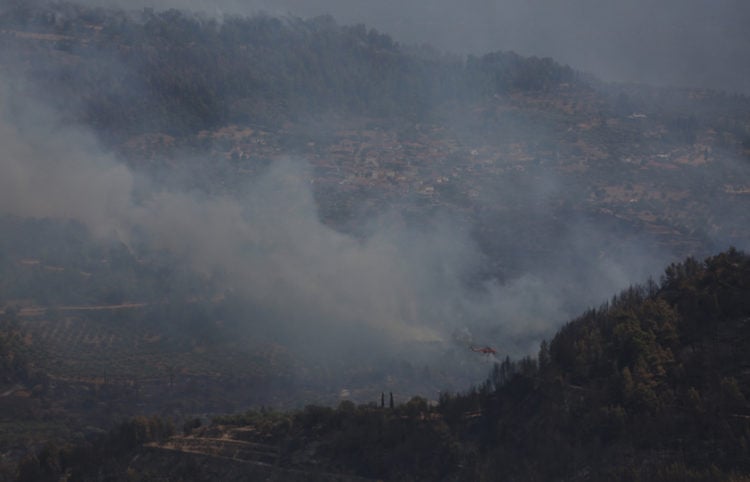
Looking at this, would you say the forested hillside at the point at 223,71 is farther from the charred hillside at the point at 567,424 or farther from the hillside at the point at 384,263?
the charred hillside at the point at 567,424

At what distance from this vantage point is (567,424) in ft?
98.2

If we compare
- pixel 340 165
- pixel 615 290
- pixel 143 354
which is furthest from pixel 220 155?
pixel 615 290

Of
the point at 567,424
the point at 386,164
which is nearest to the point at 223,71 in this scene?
the point at 386,164

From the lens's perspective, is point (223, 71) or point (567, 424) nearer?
point (567, 424)

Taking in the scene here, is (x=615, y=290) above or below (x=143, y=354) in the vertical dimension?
above

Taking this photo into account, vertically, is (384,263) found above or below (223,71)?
below

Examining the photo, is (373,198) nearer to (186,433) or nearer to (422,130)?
(422,130)

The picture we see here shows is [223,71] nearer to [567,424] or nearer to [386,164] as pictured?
[386,164]

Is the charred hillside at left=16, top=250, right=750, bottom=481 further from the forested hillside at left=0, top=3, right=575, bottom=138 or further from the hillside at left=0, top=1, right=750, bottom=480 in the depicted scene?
the forested hillside at left=0, top=3, right=575, bottom=138

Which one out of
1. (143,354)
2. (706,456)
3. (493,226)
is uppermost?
(493,226)

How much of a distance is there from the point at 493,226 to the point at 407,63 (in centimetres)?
4291

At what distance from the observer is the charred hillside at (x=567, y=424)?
2659cm

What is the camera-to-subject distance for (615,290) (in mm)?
54906

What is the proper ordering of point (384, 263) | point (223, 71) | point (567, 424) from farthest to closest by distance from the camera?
point (223, 71) < point (384, 263) < point (567, 424)
